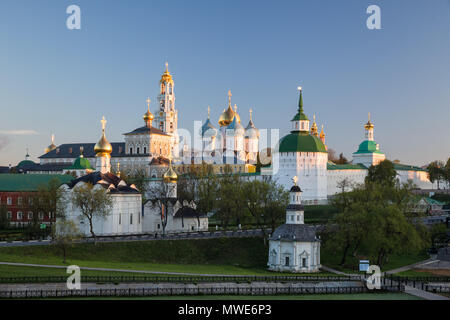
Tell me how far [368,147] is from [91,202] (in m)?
67.4

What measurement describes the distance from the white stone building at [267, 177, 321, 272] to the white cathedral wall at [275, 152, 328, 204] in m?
37.4

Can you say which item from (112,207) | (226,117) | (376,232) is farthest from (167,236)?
(226,117)

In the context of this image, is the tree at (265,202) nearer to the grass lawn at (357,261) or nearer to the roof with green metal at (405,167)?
the grass lawn at (357,261)

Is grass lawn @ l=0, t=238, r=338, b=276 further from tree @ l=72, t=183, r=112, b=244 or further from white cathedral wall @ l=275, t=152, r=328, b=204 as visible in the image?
white cathedral wall @ l=275, t=152, r=328, b=204

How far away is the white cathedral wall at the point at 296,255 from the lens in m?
59.2

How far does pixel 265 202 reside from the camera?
244 feet

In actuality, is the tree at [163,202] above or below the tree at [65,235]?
above

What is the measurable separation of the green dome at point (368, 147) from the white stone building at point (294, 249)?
63107 millimetres

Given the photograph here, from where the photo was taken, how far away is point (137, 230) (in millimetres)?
75250

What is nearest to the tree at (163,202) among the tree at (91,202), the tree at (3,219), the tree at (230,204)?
the tree at (230,204)

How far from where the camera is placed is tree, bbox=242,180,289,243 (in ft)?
233

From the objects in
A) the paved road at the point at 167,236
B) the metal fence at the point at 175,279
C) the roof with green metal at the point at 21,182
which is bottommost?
the metal fence at the point at 175,279

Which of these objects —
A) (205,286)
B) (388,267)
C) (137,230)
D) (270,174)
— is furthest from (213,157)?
(205,286)

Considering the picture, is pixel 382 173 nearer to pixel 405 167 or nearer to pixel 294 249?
pixel 405 167
